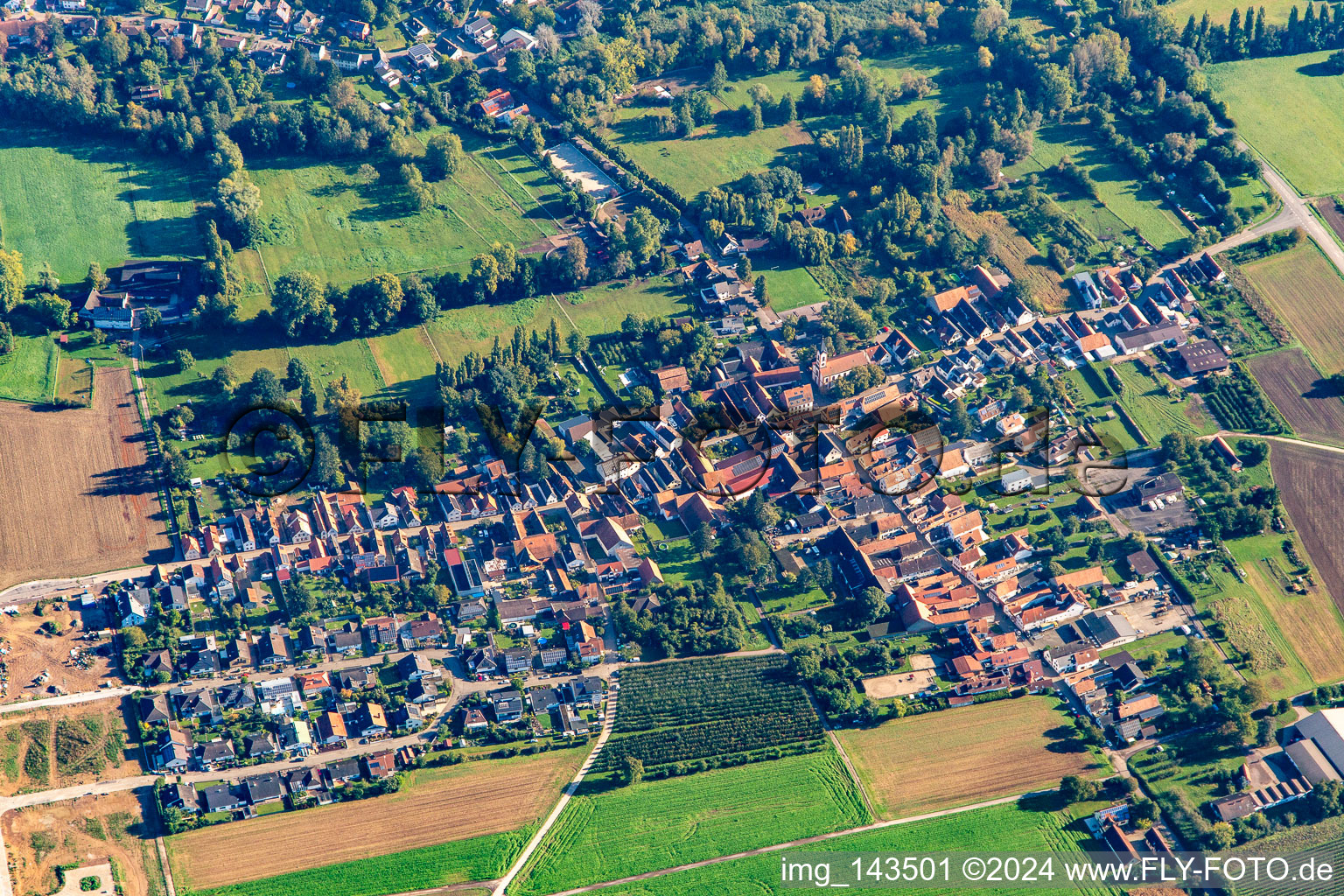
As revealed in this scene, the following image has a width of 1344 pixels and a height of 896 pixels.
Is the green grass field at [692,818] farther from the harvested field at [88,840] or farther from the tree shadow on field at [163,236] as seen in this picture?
the tree shadow on field at [163,236]

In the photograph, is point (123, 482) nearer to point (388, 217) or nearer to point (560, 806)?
point (388, 217)

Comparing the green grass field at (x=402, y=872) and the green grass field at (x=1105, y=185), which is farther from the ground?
the green grass field at (x=1105, y=185)

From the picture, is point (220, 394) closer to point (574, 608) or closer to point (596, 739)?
point (574, 608)

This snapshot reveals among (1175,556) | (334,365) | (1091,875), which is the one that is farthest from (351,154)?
(1091,875)

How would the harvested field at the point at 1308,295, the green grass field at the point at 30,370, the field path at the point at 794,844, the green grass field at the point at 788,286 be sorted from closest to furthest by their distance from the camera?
the field path at the point at 794,844 < the green grass field at the point at 30,370 < the harvested field at the point at 1308,295 < the green grass field at the point at 788,286

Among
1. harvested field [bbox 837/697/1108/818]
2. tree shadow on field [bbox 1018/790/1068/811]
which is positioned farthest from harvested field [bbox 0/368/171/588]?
tree shadow on field [bbox 1018/790/1068/811]

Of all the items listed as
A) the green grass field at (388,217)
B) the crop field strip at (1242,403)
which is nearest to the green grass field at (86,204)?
the green grass field at (388,217)
